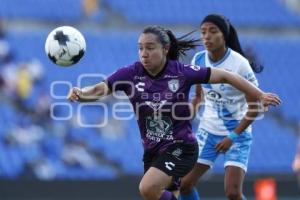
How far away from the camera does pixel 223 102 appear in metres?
7.98

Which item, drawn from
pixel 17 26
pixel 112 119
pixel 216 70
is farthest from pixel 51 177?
pixel 216 70

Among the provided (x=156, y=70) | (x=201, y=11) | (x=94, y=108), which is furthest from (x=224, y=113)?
(x=201, y=11)

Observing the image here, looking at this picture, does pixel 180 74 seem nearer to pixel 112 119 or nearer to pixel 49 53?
pixel 49 53

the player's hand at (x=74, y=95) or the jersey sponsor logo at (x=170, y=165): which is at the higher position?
the player's hand at (x=74, y=95)

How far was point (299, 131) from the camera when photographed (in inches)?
705

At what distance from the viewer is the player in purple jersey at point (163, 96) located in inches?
275

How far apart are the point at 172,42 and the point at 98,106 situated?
32.4ft

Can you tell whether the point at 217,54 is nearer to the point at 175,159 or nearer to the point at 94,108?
the point at 175,159

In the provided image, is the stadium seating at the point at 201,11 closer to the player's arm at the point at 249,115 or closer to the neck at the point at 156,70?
the player's arm at the point at 249,115

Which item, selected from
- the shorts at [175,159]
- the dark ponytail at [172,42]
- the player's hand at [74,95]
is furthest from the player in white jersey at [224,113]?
the player's hand at [74,95]

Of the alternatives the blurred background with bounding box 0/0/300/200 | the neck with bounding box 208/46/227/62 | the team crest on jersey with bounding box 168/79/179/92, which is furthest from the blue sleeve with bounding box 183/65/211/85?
the blurred background with bounding box 0/0/300/200

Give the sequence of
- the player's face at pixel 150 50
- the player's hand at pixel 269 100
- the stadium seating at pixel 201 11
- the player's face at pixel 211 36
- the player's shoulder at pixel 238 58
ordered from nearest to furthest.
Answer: the player's hand at pixel 269 100, the player's face at pixel 150 50, the player's face at pixel 211 36, the player's shoulder at pixel 238 58, the stadium seating at pixel 201 11

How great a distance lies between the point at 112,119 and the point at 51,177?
244 cm

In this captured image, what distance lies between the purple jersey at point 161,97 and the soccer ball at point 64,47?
447mm
